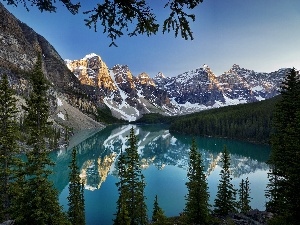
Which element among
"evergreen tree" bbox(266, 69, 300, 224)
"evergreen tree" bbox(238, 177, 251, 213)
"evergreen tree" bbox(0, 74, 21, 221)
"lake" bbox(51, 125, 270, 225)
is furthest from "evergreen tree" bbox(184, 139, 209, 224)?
"lake" bbox(51, 125, 270, 225)

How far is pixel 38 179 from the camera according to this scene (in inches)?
892

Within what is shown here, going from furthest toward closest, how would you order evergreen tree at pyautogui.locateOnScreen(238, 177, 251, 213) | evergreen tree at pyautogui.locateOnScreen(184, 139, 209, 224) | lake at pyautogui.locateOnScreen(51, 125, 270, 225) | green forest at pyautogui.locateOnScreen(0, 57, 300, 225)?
lake at pyautogui.locateOnScreen(51, 125, 270, 225), evergreen tree at pyautogui.locateOnScreen(238, 177, 251, 213), evergreen tree at pyautogui.locateOnScreen(184, 139, 209, 224), green forest at pyautogui.locateOnScreen(0, 57, 300, 225)

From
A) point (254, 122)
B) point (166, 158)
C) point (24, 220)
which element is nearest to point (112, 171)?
point (166, 158)

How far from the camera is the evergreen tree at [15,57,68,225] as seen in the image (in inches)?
882

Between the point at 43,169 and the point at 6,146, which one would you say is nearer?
the point at 43,169

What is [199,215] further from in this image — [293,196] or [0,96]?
[0,96]

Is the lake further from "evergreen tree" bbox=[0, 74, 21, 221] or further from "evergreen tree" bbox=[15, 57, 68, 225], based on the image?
"evergreen tree" bbox=[15, 57, 68, 225]

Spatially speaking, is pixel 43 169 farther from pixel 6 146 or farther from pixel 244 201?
pixel 244 201

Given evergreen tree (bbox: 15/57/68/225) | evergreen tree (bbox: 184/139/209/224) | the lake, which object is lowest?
the lake

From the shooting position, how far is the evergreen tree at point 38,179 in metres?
22.4

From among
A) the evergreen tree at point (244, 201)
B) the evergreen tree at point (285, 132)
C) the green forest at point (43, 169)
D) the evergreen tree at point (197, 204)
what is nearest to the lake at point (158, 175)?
the evergreen tree at point (244, 201)

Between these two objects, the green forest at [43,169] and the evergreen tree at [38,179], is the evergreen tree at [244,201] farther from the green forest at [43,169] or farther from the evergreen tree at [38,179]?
the evergreen tree at [38,179]

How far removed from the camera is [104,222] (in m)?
53.6

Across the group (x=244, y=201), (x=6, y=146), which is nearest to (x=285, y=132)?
(x=244, y=201)
